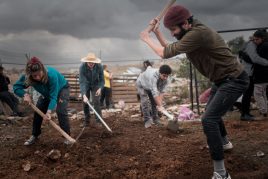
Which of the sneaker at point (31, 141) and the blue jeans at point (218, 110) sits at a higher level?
the blue jeans at point (218, 110)

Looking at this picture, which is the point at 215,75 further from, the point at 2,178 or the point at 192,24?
the point at 2,178

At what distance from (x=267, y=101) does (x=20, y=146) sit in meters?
5.43

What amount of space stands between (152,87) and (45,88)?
2228 millimetres

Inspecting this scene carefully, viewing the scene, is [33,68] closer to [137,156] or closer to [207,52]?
[137,156]

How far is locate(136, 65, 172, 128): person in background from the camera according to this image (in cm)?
672

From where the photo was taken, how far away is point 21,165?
4914mm

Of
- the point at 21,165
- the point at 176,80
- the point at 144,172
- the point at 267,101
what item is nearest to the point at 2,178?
the point at 21,165

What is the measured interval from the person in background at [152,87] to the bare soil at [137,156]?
2.42ft

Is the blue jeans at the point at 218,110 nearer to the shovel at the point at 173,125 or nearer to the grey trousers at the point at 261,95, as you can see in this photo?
the shovel at the point at 173,125

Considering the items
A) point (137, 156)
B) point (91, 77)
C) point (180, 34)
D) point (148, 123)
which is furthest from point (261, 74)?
point (180, 34)

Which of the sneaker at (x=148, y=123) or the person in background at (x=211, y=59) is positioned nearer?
the person in background at (x=211, y=59)

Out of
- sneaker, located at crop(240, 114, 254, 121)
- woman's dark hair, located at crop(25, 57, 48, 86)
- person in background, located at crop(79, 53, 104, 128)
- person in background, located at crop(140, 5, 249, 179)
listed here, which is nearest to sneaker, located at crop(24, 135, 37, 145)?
woman's dark hair, located at crop(25, 57, 48, 86)

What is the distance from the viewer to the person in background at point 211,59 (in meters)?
3.58

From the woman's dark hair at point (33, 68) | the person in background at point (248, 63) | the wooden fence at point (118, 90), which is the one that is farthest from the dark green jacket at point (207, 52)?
the wooden fence at point (118, 90)
